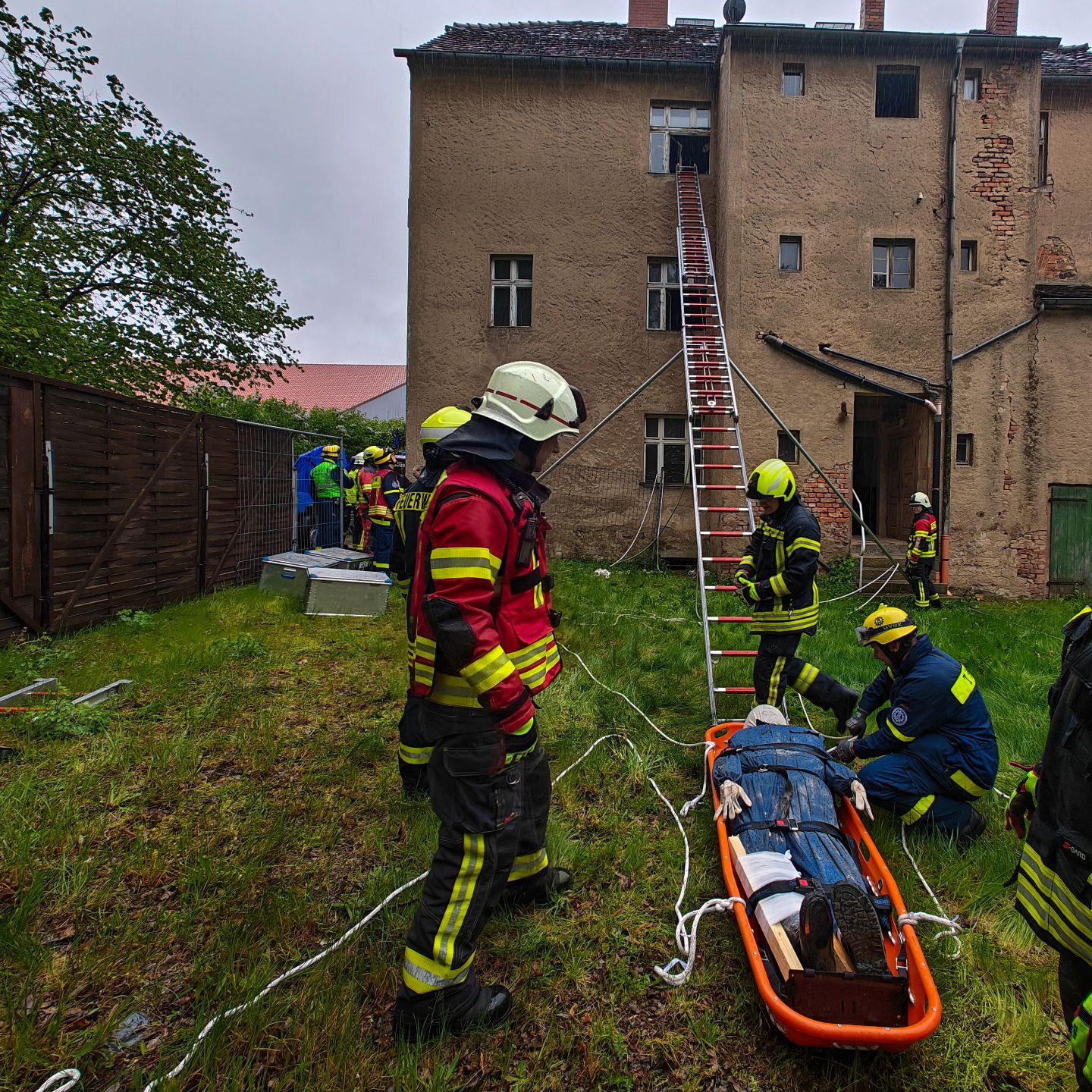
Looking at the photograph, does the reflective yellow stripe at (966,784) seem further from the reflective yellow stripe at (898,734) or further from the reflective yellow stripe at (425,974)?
the reflective yellow stripe at (425,974)

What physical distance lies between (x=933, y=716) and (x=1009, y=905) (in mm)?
839

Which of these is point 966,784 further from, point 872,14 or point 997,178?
point 872,14

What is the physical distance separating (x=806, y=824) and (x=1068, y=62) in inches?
681

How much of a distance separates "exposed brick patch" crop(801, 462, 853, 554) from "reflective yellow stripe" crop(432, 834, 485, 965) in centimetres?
1031

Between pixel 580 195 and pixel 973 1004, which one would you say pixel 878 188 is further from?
pixel 973 1004

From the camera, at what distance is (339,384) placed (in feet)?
144

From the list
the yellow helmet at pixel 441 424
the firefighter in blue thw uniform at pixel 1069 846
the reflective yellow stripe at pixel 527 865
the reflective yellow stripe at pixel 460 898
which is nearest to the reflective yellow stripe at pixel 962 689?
the firefighter in blue thw uniform at pixel 1069 846

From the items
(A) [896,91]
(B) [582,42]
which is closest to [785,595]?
(A) [896,91]

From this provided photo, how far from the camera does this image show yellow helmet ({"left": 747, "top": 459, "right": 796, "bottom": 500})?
4.12 m

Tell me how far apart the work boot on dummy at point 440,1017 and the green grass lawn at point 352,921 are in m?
0.05

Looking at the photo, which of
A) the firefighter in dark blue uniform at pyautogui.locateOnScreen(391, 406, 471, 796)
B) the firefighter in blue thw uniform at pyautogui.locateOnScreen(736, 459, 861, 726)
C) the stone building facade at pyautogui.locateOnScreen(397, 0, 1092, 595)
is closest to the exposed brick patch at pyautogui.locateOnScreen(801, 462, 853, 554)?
the stone building facade at pyautogui.locateOnScreen(397, 0, 1092, 595)

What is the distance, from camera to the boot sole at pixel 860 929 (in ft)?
6.16

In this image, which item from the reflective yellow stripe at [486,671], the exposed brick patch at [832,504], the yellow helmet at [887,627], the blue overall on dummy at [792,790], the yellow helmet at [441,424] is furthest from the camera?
the exposed brick patch at [832,504]

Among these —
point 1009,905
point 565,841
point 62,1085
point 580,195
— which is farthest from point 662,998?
point 580,195
